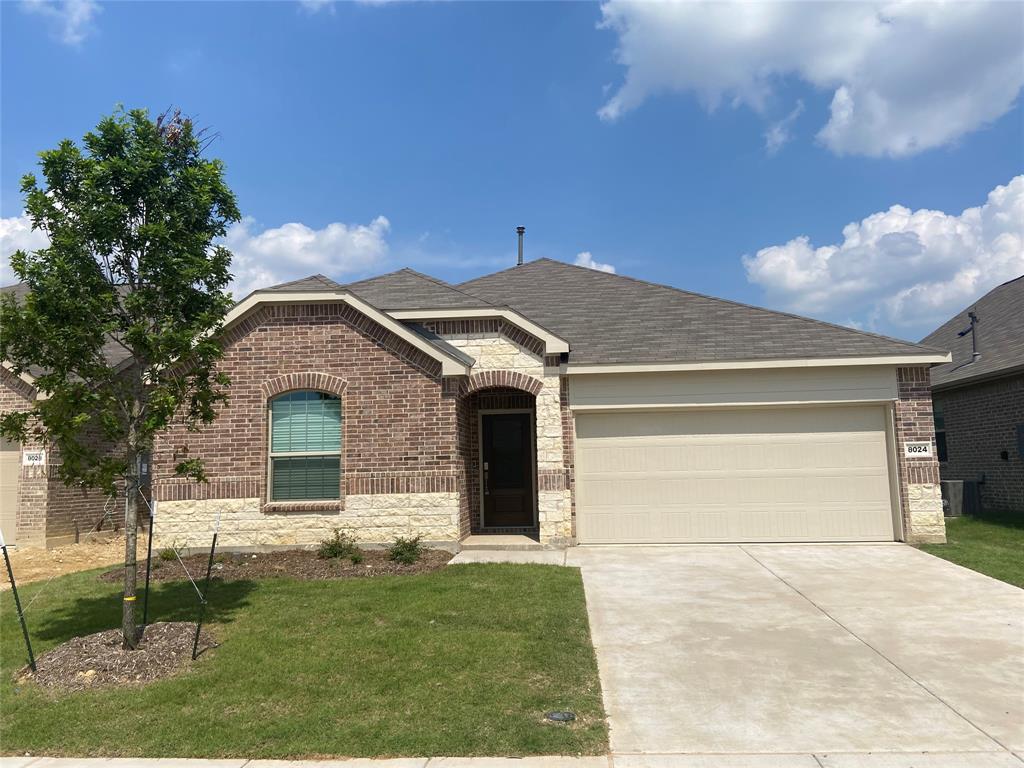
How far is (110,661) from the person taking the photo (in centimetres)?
598

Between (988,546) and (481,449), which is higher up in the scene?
(481,449)

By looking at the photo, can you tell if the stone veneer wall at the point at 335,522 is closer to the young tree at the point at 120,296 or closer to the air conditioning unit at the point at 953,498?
the young tree at the point at 120,296

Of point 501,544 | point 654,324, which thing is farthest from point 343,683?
point 654,324

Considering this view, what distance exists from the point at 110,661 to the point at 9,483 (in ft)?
31.2

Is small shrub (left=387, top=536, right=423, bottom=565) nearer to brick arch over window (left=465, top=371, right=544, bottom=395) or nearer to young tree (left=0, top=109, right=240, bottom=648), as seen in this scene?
brick arch over window (left=465, top=371, right=544, bottom=395)

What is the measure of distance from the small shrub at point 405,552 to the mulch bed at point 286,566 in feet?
0.29

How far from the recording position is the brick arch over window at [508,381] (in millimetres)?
12117

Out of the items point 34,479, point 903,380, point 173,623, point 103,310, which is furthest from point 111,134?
point 903,380

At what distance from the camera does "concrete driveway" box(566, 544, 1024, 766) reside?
14.8ft

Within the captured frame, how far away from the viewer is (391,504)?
11336mm

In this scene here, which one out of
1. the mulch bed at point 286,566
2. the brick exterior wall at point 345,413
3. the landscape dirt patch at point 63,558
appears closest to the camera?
the mulch bed at point 286,566

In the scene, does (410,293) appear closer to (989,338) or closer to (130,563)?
(130,563)

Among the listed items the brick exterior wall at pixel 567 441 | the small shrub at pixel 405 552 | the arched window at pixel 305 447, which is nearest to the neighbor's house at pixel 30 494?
the arched window at pixel 305 447

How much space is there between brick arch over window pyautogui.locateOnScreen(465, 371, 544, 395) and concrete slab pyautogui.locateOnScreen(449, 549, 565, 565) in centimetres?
280
